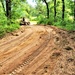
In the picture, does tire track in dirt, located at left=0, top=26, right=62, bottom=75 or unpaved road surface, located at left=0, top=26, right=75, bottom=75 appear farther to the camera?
tire track in dirt, located at left=0, top=26, right=62, bottom=75

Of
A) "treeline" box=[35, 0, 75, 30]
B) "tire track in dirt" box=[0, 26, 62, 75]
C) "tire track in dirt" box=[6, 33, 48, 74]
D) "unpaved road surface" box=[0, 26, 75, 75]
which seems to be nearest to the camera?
"unpaved road surface" box=[0, 26, 75, 75]

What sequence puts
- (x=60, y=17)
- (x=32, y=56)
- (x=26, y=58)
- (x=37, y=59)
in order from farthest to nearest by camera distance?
(x=60, y=17)
(x=32, y=56)
(x=26, y=58)
(x=37, y=59)

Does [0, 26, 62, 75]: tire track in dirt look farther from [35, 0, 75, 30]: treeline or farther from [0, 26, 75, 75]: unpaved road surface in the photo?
[35, 0, 75, 30]: treeline

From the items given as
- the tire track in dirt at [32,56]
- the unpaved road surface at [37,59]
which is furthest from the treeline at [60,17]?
the unpaved road surface at [37,59]

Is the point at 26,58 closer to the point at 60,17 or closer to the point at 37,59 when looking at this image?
the point at 37,59

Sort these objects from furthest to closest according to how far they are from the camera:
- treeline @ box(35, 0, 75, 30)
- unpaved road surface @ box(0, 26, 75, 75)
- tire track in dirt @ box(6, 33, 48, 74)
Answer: treeline @ box(35, 0, 75, 30), tire track in dirt @ box(6, 33, 48, 74), unpaved road surface @ box(0, 26, 75, 75)

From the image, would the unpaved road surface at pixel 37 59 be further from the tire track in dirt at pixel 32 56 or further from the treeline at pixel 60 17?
the treeline at pixel 60 17

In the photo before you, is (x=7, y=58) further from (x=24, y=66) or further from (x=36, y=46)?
(x=36, y=46)

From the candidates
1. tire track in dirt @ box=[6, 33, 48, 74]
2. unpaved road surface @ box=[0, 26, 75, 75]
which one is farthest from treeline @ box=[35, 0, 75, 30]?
unpaved road surface @ box=[0, 26, 75, 75]

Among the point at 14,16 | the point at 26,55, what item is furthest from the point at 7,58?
the point at 14,16

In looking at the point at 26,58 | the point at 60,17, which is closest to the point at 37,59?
the point at 26,58

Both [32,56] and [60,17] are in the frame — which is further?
[60,17]

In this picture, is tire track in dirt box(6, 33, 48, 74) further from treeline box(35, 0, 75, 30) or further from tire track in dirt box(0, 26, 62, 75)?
treeline box(35, 0, 75, 30)

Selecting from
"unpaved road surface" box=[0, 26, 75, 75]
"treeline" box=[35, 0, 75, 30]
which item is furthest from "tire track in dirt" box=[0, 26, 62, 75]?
"treeline" box=[35, 0, 75, 30]
